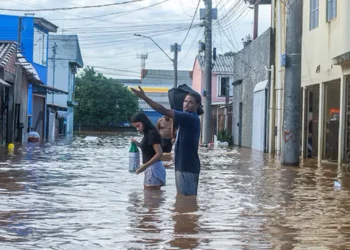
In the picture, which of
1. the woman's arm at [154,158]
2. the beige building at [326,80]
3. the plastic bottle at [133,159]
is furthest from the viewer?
the beige building at [326,80]

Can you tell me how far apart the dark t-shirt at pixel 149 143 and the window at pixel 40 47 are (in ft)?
124

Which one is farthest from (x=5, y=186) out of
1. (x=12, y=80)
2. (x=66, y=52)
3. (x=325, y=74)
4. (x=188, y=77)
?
(x=188, y=77)

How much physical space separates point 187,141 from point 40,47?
42.3 m

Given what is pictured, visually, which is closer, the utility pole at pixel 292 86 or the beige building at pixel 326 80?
the beige building at pixel 326 80

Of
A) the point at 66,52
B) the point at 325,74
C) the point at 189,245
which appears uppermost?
the point at 66,52

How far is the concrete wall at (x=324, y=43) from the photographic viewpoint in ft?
64.7

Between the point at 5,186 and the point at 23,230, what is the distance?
512cm

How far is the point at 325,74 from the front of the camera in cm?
2203

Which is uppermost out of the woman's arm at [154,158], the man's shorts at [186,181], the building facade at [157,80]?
the building facade at [157,80]

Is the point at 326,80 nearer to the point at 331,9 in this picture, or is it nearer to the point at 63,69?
the point at 331,9

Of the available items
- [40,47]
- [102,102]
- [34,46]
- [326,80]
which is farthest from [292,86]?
[102,102]

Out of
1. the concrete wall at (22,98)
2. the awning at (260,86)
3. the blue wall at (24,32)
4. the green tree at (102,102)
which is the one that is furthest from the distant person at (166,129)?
the green tree at (102,102)

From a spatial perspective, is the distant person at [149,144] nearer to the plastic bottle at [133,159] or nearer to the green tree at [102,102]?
the plastic bottle at [133,159]

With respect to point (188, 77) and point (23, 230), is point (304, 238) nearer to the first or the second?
point (23, 230)
